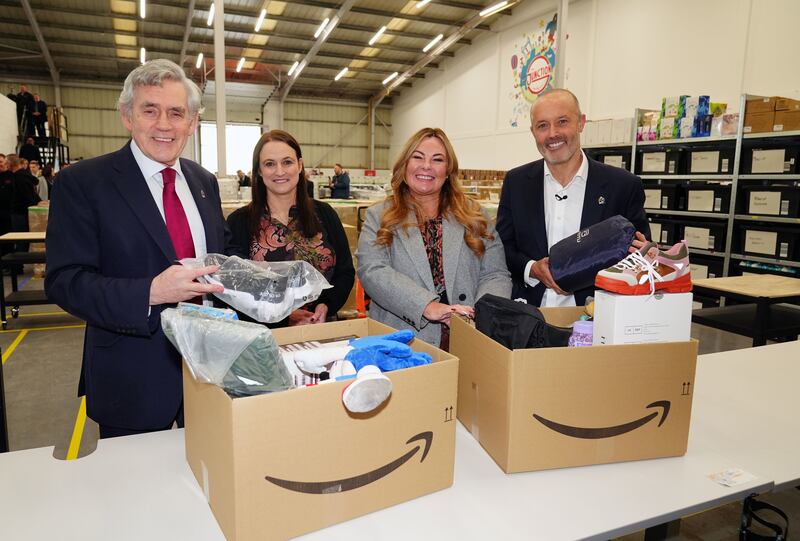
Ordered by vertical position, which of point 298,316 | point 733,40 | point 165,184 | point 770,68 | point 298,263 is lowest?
point 298,316

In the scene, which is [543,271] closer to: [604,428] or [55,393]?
[604,428]

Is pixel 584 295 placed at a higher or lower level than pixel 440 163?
lower

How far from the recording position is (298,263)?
1.13 m

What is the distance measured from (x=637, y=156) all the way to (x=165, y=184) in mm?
7021

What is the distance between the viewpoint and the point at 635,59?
30.8 feet

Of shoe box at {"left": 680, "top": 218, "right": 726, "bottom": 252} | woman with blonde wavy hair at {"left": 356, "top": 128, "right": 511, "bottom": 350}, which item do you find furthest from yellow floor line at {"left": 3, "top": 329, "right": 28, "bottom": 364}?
shoe box at {"left": 680, "top": 218, "right": 726, "bottom": 252}

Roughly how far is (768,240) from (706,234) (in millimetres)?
723

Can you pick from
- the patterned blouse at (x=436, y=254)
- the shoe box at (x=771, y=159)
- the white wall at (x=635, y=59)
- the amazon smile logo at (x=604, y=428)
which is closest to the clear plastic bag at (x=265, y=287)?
the amazon smile logo at (x=604, y=428)

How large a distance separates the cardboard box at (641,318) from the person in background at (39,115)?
1506 centimetres

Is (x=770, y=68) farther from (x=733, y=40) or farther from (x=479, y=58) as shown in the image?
(x=479, y=58)

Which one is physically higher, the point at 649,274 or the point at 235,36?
the point at 235,36

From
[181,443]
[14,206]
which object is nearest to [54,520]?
[181,443]

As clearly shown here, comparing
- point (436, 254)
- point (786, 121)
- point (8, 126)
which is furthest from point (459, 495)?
point (8, 126)

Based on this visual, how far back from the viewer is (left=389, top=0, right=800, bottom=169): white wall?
7234 millimetres
